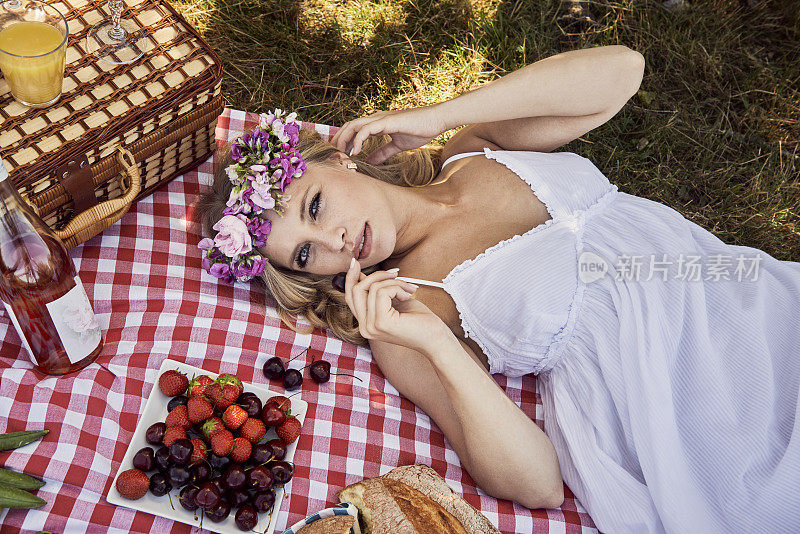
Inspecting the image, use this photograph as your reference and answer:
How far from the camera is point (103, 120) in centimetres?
268

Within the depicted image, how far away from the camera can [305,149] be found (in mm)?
2971

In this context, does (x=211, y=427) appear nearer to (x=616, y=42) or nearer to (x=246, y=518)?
(x=246, y=518)

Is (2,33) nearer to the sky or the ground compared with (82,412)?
nearer to the sky

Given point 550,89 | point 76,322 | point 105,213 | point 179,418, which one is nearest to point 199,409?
point 179,418

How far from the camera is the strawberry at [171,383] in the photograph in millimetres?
2645

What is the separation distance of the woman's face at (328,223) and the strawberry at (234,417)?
596 millimetres

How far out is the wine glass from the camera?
277 centimetres

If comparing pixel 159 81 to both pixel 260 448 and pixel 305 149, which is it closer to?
pixel 305 149

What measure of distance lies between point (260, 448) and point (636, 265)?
1.60 m

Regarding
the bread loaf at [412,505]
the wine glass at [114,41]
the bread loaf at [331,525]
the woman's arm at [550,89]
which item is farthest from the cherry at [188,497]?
the woman's arm at [550,89]

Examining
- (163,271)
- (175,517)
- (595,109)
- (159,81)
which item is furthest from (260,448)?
(595,109)

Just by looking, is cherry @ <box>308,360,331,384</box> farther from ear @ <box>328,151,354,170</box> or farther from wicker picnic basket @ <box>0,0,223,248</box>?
wicker picnic basket @ <box>0,0,223,248</box>

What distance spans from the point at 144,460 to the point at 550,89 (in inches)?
85.9

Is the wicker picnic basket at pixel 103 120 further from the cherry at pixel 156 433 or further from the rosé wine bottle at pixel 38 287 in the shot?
the cherry at pixel 156 433
